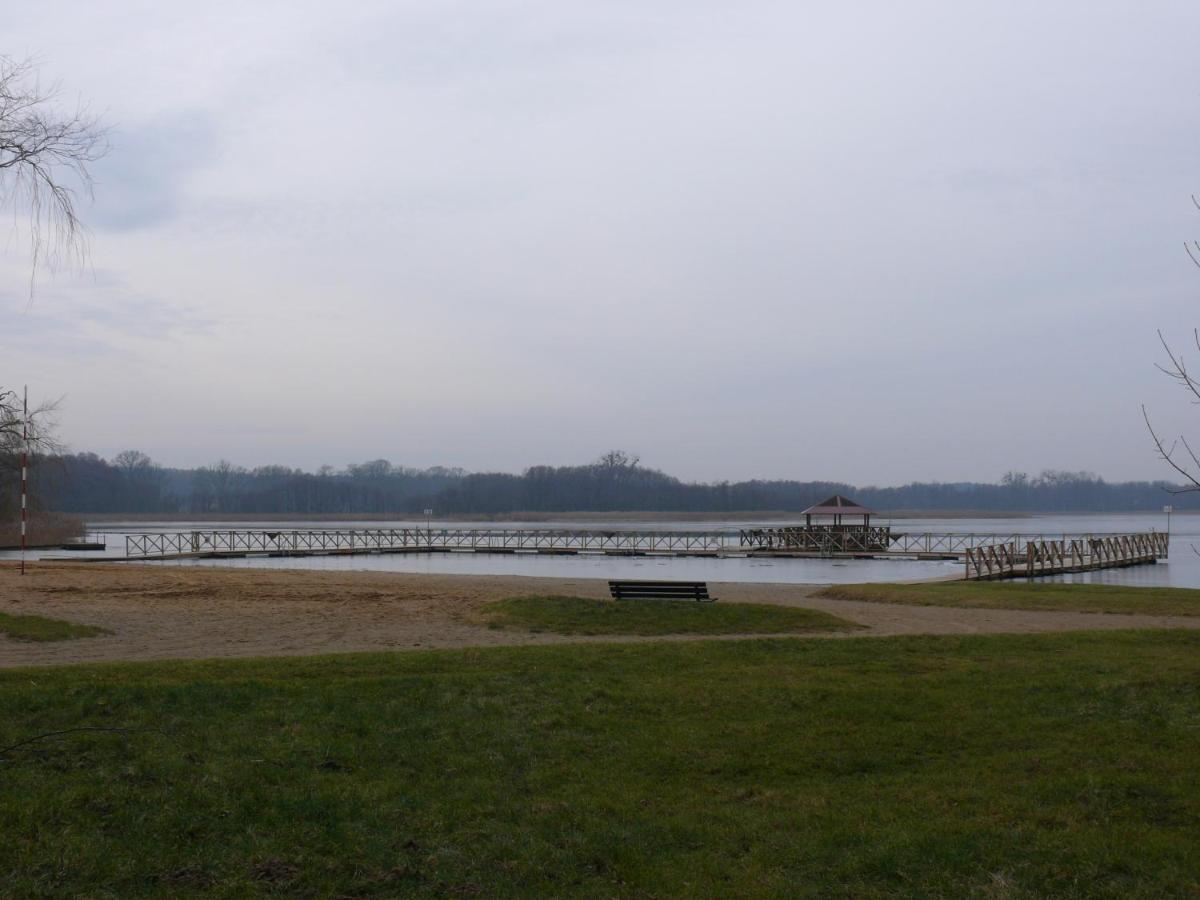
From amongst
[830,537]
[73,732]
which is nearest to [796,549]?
[830,537]

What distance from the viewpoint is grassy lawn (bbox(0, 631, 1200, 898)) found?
5.71 meters

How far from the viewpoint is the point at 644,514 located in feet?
538

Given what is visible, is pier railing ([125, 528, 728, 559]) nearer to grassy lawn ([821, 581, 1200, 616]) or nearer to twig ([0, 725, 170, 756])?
grassy lawn ([821, 581, 1200, 616])

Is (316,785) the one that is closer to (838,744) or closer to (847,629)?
(838,744)

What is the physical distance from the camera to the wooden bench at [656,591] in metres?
18.2

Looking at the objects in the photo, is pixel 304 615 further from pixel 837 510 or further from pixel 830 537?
pixel 837 510

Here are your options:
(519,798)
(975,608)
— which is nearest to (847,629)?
(975,608)

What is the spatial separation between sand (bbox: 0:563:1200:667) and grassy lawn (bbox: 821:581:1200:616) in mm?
975

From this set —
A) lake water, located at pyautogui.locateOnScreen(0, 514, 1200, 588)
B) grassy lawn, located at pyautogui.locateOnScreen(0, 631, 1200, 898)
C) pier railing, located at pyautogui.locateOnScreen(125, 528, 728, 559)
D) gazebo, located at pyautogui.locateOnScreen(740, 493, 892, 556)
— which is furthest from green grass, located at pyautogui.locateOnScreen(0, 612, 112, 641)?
gazebo, located at pyautogui.locateOnScreen(740, 493, 892, 556)

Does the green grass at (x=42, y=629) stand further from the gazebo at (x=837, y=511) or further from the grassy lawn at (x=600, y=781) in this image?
the gazebo at (x=837, y=511)

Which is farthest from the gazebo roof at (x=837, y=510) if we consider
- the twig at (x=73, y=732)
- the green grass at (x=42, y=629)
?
the twig at (x=73, y=732)

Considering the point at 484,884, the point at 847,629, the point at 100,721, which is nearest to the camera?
the point at 484,884

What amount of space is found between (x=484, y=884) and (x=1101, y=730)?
4934 millimetres

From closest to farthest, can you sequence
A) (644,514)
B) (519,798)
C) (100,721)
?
(519,798) < (100,721) < (644,514)
